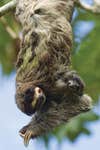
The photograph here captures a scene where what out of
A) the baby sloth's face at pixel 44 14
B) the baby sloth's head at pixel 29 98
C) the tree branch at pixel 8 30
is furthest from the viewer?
the tree branch at pixel 8 30

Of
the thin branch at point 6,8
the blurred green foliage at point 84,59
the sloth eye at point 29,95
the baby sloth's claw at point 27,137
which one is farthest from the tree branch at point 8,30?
the baby sloth's claw at point 27,137

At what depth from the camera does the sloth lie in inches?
187

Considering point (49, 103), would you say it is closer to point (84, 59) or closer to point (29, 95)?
point (29, 95)

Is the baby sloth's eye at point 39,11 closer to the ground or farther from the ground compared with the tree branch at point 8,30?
farther from the ground

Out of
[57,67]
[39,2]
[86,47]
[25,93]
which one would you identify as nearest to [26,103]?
[25,93]

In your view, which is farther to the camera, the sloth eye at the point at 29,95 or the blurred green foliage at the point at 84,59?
the blurred green foliage at the point at 84,59

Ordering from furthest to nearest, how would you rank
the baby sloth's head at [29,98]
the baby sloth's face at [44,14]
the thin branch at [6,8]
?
the thin branch at [6,8] < the baby sloth's face at [44,14] < the baby sloth's head at [29,98]

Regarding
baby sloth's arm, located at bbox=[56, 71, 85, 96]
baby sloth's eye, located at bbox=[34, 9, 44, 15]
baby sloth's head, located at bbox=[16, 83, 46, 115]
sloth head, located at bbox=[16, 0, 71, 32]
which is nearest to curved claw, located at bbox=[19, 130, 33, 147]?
baby sloth's head, located at bbox=[16, 83, 46, 115]

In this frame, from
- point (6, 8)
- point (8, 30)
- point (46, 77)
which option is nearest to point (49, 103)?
point (46, 77)

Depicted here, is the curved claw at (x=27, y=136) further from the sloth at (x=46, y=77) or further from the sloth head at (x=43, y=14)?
the sloth head at (x=43, y=14)

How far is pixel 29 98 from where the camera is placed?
4.70 metres

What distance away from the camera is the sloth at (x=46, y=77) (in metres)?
4.74

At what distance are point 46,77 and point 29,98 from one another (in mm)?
273

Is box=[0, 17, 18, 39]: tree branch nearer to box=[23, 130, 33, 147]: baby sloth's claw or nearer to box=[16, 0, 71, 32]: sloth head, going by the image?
box=[16, 0, 71, 32]: sloth head
